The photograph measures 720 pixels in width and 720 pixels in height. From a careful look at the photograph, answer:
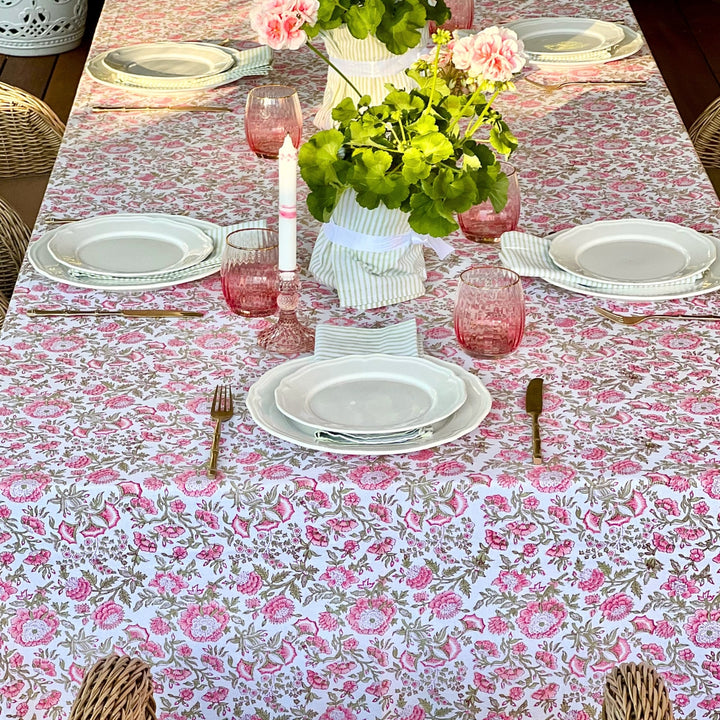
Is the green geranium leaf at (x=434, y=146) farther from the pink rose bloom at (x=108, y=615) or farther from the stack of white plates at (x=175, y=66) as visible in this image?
the stack of white plates at (x=175, y=66)

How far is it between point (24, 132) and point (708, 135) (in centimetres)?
153

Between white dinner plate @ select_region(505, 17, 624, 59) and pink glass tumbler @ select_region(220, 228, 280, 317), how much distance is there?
1.15m

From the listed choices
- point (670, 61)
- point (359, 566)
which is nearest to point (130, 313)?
point (359, 566)

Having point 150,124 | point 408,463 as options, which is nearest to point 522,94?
point 150,124

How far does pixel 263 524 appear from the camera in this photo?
1.27 m

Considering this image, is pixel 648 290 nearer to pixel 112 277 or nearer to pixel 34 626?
pixel 112 277

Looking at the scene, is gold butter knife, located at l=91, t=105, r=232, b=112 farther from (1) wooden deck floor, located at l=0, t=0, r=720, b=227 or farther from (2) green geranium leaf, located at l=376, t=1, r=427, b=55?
(1) wooden deck floor, located at l=0, t=0, r=720, b=227

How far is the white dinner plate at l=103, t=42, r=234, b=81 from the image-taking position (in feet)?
7.93

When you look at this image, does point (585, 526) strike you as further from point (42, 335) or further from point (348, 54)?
point (348, 54)

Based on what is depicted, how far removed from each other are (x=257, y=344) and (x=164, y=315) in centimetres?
15

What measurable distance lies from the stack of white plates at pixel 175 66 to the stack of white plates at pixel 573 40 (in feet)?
1.86

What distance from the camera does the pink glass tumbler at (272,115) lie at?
206cm

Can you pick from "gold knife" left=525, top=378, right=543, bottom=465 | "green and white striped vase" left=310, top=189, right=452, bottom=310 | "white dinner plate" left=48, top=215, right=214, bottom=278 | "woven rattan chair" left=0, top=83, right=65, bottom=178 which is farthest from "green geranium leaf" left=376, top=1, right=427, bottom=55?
"woven rattan chair" left=0, top=83, right=65, bottom=178

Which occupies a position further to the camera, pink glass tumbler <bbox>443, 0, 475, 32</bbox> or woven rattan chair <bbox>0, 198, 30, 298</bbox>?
pink glass tumbler <bbox>443, 0, 475, 32</bbox>
